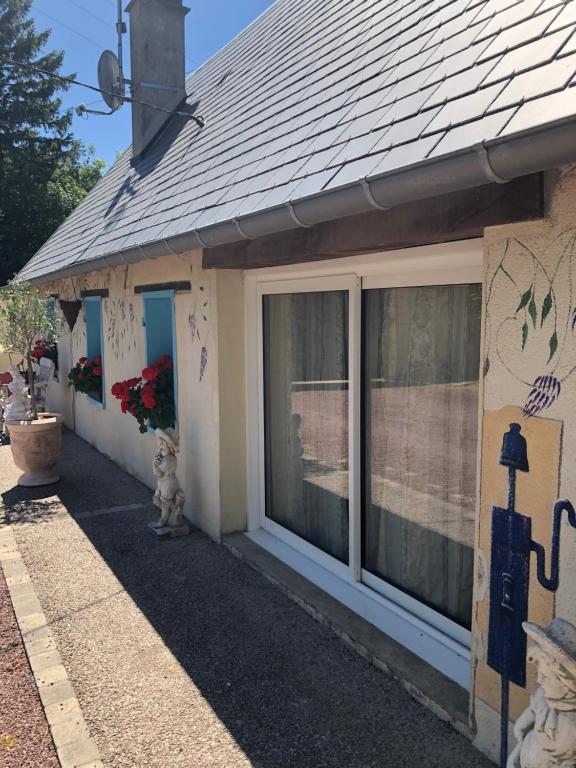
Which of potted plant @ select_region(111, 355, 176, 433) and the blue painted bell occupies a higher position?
the blue painted bell

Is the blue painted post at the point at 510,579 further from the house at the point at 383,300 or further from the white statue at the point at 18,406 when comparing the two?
the white statue at the point at 18,406

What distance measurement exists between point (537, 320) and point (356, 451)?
1.92m

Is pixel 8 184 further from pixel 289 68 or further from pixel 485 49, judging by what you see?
pixel 485 49

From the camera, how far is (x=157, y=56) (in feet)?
31.7

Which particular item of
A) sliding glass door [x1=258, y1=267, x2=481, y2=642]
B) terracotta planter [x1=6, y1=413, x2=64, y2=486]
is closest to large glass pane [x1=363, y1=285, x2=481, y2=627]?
sliding glass door [x1=258, y1=267, x2=481, y2=642]

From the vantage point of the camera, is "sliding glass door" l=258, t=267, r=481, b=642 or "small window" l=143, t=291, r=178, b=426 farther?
"small window" l=143, t=291, r=178, b=426

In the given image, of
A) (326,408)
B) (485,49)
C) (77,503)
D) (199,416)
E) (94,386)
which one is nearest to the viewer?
(485,49)

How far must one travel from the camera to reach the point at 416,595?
383 cm

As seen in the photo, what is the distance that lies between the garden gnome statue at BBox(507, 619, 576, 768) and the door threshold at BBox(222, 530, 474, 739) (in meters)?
1.00

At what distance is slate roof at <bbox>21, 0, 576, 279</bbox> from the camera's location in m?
2.34

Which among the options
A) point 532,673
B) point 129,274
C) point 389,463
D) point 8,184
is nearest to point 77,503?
point 129,274

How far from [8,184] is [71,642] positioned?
26951 millimetres

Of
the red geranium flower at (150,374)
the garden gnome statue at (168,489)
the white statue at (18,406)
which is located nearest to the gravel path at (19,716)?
the garden gnome statue at (168,489)

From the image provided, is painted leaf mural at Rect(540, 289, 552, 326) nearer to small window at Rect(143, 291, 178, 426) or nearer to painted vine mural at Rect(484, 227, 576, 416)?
painted vine mural at Rect(484, 227, 576, 416)
